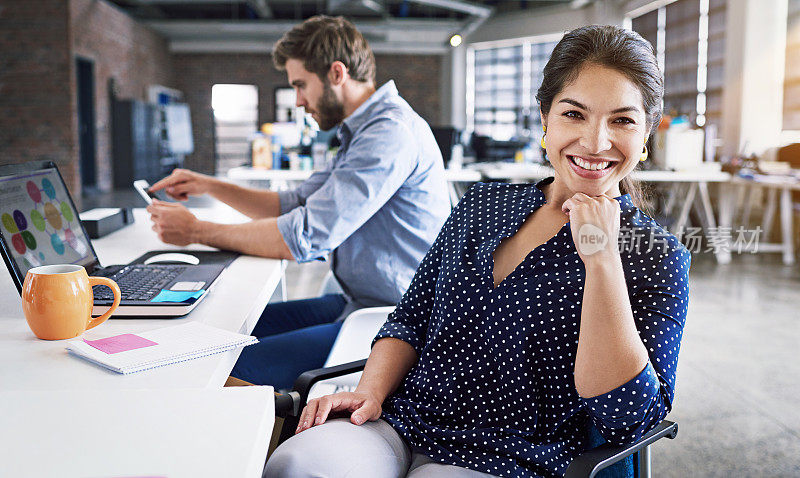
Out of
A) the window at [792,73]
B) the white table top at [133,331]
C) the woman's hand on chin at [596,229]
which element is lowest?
the white table top at [133,331]

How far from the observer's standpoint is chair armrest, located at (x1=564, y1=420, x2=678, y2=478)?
908mm

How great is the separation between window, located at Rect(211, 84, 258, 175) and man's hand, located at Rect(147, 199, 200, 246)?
13573 mm

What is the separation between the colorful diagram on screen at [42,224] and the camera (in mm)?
1271

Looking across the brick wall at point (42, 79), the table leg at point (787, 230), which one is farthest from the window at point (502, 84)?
the table leg at point (787, 230)

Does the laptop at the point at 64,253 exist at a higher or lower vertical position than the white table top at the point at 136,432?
higher

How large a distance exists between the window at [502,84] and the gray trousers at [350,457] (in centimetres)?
1202

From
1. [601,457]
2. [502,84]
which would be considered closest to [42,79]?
[502,84]

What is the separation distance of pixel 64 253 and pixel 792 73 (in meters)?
7.54

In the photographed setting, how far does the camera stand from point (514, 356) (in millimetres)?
1096

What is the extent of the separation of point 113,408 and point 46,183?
90 cm

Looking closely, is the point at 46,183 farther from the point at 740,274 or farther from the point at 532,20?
the point at 532,20

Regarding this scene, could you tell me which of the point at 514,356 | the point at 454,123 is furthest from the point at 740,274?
the point at 454,123

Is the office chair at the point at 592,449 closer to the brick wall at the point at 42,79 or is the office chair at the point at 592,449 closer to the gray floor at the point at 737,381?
the gray floor at the point at 737,381

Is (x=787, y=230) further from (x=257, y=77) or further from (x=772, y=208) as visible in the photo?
(x=257, y=77)
